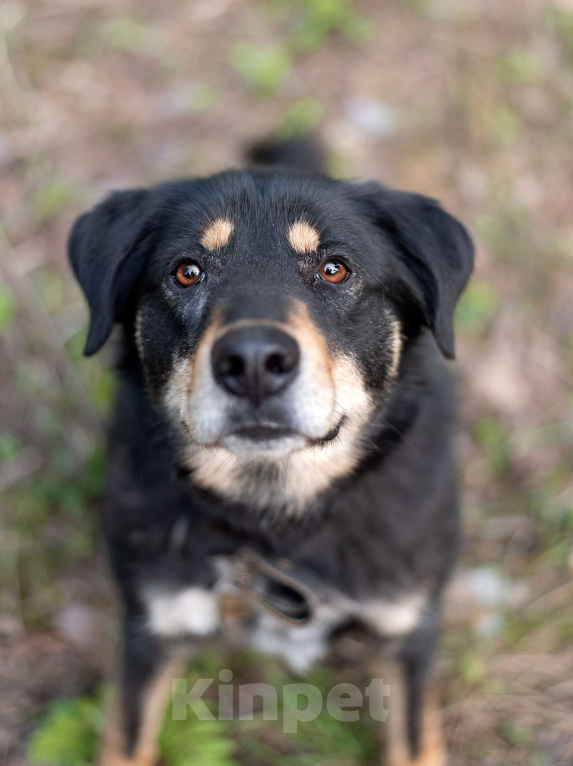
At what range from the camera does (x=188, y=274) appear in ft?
7.21

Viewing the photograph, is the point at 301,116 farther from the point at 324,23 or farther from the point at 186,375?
the point at 186,375

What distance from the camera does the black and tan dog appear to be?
2070 millimetres

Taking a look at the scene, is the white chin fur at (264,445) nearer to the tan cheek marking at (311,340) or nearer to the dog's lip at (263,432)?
the dog's lip at (263,432)

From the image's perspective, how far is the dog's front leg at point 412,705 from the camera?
102 inches

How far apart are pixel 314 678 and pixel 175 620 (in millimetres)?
818

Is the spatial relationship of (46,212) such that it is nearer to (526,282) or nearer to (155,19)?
(155,19)

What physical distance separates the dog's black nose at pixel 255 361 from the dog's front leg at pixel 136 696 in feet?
3.79

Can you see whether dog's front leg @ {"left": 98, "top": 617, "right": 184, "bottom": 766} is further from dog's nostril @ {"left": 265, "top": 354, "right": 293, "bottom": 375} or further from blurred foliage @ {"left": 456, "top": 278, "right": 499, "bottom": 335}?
blurred foliage @ {"left": 456, "top": 278, "right": 499, "bottom": 335}

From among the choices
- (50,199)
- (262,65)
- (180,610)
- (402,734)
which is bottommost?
(402,734)

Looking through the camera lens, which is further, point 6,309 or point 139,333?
point 6,309

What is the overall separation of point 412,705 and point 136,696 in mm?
999

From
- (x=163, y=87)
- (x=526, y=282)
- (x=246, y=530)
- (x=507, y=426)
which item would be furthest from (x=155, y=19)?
(x=246, y=530)

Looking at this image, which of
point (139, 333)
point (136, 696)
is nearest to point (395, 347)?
point (139, 333)

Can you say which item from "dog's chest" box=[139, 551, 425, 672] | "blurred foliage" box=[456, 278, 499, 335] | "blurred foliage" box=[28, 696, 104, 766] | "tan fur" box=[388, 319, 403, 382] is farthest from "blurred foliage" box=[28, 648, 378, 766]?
"blurred foliage" box=[456, 278, 499, 335]
